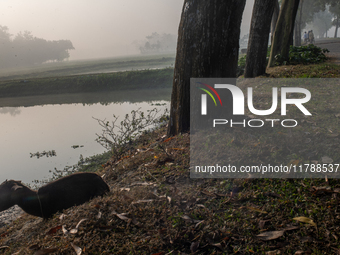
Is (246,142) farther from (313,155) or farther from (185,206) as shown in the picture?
(185,206)

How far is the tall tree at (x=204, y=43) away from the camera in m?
4.43

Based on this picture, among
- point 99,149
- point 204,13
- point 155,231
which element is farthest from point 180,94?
point 99,149

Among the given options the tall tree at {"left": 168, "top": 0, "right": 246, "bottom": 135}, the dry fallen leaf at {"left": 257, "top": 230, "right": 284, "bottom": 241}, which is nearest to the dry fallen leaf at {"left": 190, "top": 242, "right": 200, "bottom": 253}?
the dry fallen leaf at {"left": 257, "top": 230, "right": 284, "bottom": 241}

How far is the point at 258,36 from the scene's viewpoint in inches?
322

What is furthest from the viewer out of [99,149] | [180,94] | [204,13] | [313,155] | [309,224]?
[99,149]

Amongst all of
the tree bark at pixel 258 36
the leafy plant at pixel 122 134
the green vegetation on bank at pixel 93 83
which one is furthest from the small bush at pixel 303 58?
the green vegetation on bank at pixel 93 83

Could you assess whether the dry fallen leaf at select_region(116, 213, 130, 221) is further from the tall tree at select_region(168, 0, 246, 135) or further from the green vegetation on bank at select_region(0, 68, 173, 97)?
the green vegetation on bank at select_region(0, 68, 173, 97)

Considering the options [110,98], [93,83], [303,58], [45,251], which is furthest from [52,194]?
[93,83]

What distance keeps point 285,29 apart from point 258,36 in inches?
93.4

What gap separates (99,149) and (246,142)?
4.90m

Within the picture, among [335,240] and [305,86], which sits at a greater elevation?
[305,86]

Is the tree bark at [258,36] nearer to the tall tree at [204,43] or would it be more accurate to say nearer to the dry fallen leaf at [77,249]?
the tall tree at [204,43]

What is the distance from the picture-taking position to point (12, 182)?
361 cm

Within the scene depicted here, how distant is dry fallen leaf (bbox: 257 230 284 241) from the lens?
2.41 meters
